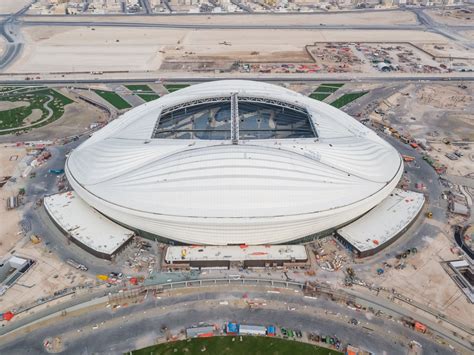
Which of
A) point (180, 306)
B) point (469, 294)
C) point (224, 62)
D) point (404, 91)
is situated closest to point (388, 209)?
point (469, 294)

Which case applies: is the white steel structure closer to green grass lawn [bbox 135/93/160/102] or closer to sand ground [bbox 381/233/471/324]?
sand ground [bbox 381/233/471/324]

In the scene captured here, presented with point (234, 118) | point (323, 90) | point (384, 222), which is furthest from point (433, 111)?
point (234, 118)

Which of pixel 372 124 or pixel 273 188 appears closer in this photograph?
pixel 273 188

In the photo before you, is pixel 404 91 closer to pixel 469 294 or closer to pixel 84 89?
pixel 469 294

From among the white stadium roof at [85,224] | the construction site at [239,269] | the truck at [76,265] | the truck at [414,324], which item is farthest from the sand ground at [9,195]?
the truck at [414,324]

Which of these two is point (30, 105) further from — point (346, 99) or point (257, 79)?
point (346, 99)
